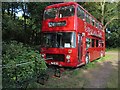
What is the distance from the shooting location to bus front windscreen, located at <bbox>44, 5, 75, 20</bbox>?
10.8 metres

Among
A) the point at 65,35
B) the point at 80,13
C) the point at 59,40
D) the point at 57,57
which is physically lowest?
the point at 57,57

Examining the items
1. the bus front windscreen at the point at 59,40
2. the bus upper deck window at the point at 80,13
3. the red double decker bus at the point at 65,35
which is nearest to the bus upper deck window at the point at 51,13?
the red double decker bus at the point at 65,35

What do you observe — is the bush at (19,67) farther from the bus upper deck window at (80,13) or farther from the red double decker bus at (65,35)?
the bus upper deck window at (80,13)

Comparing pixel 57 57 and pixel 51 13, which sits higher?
pixel 51 13

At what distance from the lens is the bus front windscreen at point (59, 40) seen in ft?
34.2

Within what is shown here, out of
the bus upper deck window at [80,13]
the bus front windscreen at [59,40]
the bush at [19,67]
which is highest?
the bus upper deck window at [80,13]

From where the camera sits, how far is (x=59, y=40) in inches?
427

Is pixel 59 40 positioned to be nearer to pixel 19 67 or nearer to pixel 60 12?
pixel 60 12

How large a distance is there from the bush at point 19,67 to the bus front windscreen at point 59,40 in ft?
8.98

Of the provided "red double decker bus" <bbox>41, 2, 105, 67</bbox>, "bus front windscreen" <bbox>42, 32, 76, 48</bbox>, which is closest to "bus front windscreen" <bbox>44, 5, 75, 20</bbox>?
"red double decker bus" <bbox>41, 2, 105, 67</bbox>

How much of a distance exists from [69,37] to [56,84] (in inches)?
131

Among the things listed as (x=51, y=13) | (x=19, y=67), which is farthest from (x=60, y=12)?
(x=19, y=67)

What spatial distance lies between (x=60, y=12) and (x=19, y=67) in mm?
5365

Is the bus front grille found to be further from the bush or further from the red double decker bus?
the bush
